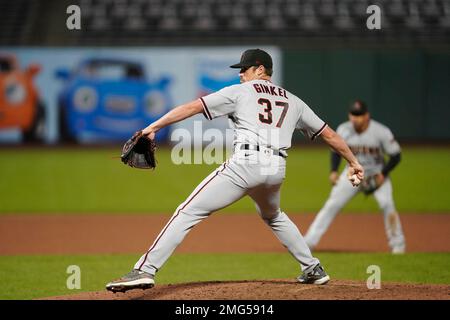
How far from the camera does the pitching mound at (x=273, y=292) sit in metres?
6.05

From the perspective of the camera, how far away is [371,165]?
9906 millimetres

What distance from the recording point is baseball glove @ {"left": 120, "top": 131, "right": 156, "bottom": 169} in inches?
234

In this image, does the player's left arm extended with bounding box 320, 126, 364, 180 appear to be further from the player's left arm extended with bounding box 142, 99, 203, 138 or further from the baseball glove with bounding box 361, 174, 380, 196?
the baseball glove with bounding box 361, 174, 380, 196

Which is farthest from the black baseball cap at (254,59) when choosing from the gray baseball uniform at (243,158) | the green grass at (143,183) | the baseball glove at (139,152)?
the green grass at (143,183)

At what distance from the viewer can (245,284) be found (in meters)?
6.58

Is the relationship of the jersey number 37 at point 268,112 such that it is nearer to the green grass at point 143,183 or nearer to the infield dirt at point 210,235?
the infield dirt at point 210,235

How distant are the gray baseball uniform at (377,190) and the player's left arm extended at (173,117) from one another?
4.03 meters

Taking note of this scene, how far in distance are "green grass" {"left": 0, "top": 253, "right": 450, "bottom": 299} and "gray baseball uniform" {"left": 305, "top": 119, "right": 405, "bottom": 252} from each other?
1.17 feet

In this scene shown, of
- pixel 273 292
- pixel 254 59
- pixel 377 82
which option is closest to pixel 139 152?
pixel 254 59

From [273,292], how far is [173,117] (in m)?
1.57

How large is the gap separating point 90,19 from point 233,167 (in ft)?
69.6

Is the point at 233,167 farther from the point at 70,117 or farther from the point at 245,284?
the point at 70,117

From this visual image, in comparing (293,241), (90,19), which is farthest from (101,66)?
(293,241)

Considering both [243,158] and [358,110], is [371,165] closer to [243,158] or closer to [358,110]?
[358,110]
